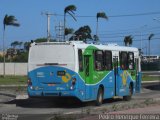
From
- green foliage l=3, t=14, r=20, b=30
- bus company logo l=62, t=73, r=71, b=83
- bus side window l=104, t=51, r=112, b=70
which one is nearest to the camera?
bus company logo l=62, t=73, r=71, b=83

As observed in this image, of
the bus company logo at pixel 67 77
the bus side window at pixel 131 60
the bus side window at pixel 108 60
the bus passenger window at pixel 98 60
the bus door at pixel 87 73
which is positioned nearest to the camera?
the bus company logo at pixel 67 77

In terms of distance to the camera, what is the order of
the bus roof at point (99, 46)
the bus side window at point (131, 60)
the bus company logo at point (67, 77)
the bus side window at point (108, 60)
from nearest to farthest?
the bus company logo at point (67, 77) < the bus roof at point (99, 46) < the bus side window at point (108, 60) < the bus side window at point (131, 60)

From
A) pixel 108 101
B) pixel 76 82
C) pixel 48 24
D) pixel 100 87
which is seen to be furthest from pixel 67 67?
pixel 48 24

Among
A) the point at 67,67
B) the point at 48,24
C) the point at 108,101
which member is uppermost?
the point at 48,24

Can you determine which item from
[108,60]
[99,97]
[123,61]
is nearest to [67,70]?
[99,97]

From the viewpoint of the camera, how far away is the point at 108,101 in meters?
28.3

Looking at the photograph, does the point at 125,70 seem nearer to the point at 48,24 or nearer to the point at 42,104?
the point at 42,104

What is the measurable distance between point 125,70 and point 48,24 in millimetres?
51280

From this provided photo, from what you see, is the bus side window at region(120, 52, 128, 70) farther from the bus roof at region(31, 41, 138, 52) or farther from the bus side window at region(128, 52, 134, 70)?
the bus side window at region(128, 52, 134, 70)

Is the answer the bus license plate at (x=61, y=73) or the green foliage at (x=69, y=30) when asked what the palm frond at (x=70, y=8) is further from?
the bus license plate at (x=61, y=73)

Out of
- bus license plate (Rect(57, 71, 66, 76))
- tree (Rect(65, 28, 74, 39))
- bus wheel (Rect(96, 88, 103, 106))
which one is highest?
tree (Rect(65, 28, 74, 39))

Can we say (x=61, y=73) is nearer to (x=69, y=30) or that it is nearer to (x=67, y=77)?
(x=67, y=77)

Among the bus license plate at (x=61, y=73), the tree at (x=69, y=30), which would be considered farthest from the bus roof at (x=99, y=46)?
the tree at (x=69, y=30)

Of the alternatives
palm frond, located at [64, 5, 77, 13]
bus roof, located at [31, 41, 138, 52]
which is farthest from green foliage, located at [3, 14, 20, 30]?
bus roof, located at [31, 41, 138, 52]
